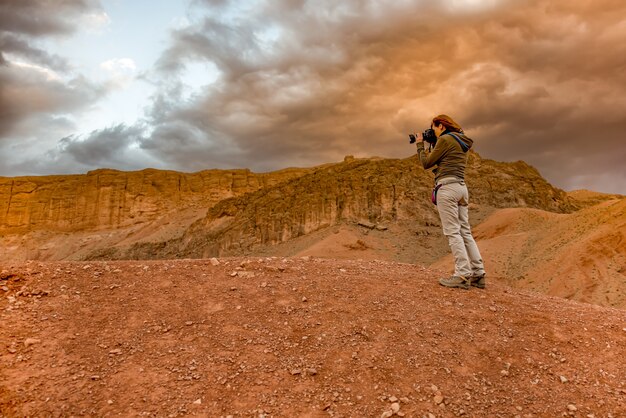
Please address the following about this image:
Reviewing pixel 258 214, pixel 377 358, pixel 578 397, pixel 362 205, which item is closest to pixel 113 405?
pixel 377 358

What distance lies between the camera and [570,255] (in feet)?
64.9

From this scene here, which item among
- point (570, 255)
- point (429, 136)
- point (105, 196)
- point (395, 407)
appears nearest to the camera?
point (395, 407)

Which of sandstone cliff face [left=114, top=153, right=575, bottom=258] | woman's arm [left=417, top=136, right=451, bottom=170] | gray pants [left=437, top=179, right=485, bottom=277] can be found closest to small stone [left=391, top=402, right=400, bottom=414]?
gray pants [left=437, top=179, right=485, bottom=277]

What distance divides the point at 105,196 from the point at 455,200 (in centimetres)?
7194

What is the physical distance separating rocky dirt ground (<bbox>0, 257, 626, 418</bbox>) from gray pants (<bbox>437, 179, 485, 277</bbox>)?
48 cm

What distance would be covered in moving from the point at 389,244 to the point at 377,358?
3016 centimetres

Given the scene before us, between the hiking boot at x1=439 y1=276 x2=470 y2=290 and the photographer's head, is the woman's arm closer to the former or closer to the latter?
the photographer's head

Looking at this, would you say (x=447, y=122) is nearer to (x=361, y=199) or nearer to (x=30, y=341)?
(x=30, y=341)

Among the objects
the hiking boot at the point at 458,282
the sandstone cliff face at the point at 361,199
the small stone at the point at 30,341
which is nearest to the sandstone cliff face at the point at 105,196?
the sandstone cliff face at the point at 361,199

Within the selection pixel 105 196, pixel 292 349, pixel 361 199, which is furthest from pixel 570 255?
pixel 105 196

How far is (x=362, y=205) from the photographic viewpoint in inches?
1516

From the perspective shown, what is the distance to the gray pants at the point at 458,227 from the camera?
604 centimetres

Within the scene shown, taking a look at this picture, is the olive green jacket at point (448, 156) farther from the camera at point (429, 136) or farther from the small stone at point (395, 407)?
the small stone at point (395, 407)

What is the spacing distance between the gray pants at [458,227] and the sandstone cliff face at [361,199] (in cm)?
3071
